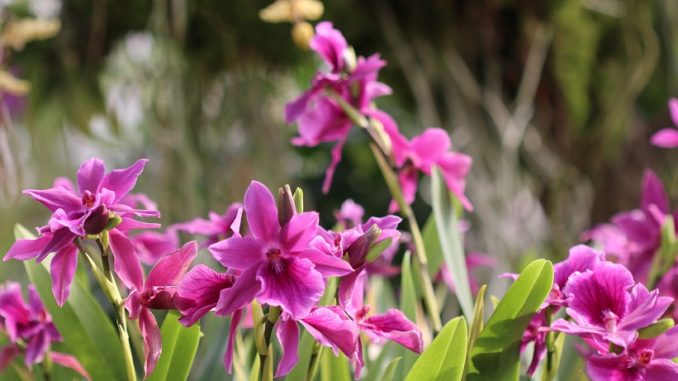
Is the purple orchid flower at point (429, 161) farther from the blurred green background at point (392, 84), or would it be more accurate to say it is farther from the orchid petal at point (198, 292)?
the blurred green background at point (392, 84)

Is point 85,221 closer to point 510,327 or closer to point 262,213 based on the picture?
point 262,213

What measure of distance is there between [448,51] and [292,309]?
1.63 meters

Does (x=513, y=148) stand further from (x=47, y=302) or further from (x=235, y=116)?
(x=47, y=302)

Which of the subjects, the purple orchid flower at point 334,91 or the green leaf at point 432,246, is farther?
the green leaf at point 432,246

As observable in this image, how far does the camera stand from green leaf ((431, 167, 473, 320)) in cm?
54

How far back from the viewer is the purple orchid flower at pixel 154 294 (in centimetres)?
39

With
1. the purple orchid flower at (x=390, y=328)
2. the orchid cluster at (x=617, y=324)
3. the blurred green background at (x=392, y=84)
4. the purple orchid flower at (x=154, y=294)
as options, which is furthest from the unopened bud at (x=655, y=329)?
the blurred green background at (x=392, y=84)

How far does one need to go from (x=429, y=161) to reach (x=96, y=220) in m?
0.28

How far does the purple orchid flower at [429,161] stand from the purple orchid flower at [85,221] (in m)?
0.24

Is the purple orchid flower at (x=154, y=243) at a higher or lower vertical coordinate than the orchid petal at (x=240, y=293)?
lower

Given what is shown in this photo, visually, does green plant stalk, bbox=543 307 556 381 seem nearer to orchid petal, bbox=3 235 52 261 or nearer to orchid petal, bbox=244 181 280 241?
orchid petal, bbox=244 181 280 241

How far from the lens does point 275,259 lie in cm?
37

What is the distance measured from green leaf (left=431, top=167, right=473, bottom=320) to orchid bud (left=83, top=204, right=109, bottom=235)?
0.79ft

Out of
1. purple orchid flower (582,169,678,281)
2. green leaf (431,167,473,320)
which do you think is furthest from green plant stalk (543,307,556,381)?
purple orchid flower (582,169,678,281)
